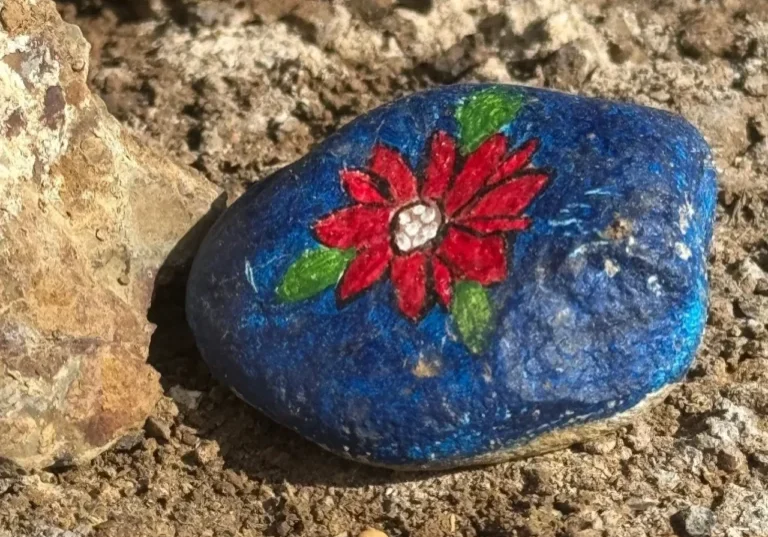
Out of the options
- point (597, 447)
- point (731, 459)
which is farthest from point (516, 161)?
point (731, 459)

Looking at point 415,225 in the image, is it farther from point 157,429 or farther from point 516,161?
point 157,429

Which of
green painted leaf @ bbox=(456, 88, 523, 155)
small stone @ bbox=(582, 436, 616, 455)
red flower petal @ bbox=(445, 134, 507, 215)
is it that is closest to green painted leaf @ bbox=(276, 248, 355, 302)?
red flower petal @ bbox=(445, 134, 507, 215)

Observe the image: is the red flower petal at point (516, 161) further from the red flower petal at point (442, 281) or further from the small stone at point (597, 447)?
the small stone at point (597, 447)

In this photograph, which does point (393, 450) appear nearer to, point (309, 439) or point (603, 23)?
point (309, 439)

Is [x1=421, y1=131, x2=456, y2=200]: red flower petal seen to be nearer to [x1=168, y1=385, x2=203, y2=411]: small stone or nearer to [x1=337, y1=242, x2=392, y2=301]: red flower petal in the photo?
[x1=337, y1=242, x2=392, y2=301]: red flower petal

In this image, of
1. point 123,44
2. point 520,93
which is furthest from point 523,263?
point 123,44

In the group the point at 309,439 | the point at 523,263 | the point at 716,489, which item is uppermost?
the point at 523,263

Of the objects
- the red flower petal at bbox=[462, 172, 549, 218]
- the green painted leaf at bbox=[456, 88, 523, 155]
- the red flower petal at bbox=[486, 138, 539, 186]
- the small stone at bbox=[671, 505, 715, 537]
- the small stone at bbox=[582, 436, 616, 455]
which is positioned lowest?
the small stone at bbox=[671, 505, 715, 537]
